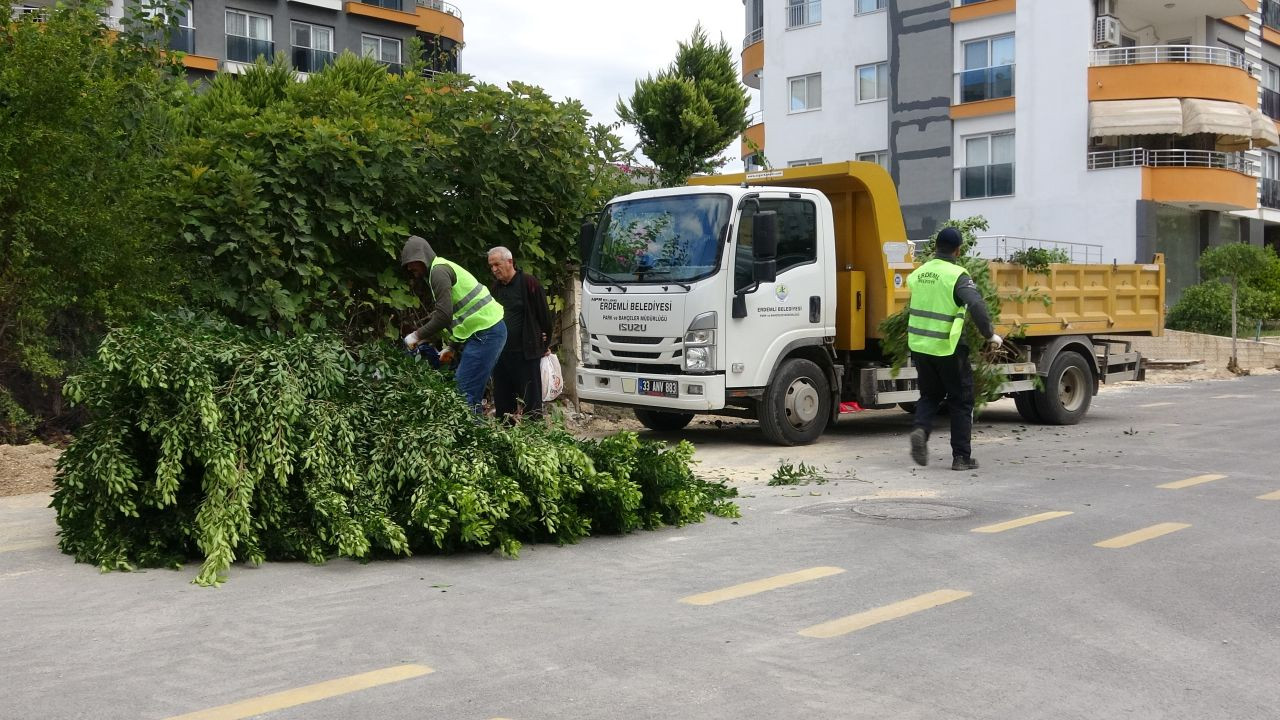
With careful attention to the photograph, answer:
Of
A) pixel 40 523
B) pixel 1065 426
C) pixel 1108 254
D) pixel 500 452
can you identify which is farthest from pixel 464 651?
pixel 1108 254

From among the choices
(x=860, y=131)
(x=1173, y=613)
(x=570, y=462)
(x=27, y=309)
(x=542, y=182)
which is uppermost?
(x=860, y=131)

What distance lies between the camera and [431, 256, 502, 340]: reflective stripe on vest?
1021 centimetres

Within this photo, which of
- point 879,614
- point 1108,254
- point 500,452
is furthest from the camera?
point 1108,254

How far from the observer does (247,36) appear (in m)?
37.2

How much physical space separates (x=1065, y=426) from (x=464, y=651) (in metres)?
11.0

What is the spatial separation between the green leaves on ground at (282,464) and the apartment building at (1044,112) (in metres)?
24.2

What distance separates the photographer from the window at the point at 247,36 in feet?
121

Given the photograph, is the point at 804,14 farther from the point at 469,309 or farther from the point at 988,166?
the point at 469,309

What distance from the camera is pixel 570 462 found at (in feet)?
24.3

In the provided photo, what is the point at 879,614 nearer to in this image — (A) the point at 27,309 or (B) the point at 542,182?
(A) the point at 27,309

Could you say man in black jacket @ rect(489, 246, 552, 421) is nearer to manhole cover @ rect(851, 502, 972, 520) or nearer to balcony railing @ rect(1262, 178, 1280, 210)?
manhole cover @ rect(851, 502, 972, 520)

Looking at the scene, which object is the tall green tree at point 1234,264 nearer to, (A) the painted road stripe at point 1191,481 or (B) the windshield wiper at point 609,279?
(A) the painted road stripe at point 1191,481

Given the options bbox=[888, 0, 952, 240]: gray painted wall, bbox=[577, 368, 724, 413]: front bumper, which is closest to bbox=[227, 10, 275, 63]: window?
bbox=[888, 0, 952, 240]: gray painted wall

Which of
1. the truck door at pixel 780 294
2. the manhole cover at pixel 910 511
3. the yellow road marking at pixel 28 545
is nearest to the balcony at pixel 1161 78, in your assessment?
the truck door at pixel 780 294
